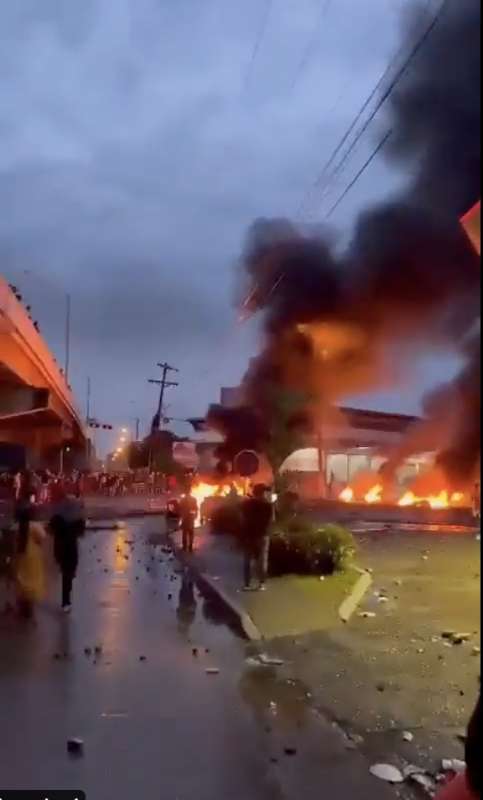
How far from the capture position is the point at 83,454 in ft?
203

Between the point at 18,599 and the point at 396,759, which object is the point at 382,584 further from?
the point at 396,759

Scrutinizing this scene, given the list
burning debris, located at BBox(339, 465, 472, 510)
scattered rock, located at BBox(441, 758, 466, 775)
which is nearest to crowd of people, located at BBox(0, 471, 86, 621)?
scattered rock, located at BBox(441, 758, 466, 775)

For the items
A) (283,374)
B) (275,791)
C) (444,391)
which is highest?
(283,374)

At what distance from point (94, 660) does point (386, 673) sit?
2628mm

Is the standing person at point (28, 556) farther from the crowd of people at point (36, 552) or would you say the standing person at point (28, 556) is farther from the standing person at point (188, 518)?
the standing person at point (188, 518)

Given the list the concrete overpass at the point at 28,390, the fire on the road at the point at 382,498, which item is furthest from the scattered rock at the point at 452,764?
the fire on the road at the point at 382,498

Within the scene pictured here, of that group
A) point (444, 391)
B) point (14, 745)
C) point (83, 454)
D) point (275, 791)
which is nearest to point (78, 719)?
point (14, 745)

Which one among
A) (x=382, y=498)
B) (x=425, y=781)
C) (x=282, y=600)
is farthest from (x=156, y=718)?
(x=382, y=498)

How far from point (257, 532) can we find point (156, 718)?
7.28m

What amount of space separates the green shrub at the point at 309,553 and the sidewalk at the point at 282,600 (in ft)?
0.74

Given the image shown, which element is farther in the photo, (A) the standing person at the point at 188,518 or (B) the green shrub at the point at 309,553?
(A) the standing person at the point at 188,518

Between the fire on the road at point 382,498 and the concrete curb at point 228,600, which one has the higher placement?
the fire on the road at point 382,498

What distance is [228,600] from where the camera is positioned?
12.9 metres

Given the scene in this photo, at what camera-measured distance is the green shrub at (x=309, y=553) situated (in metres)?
15.2
